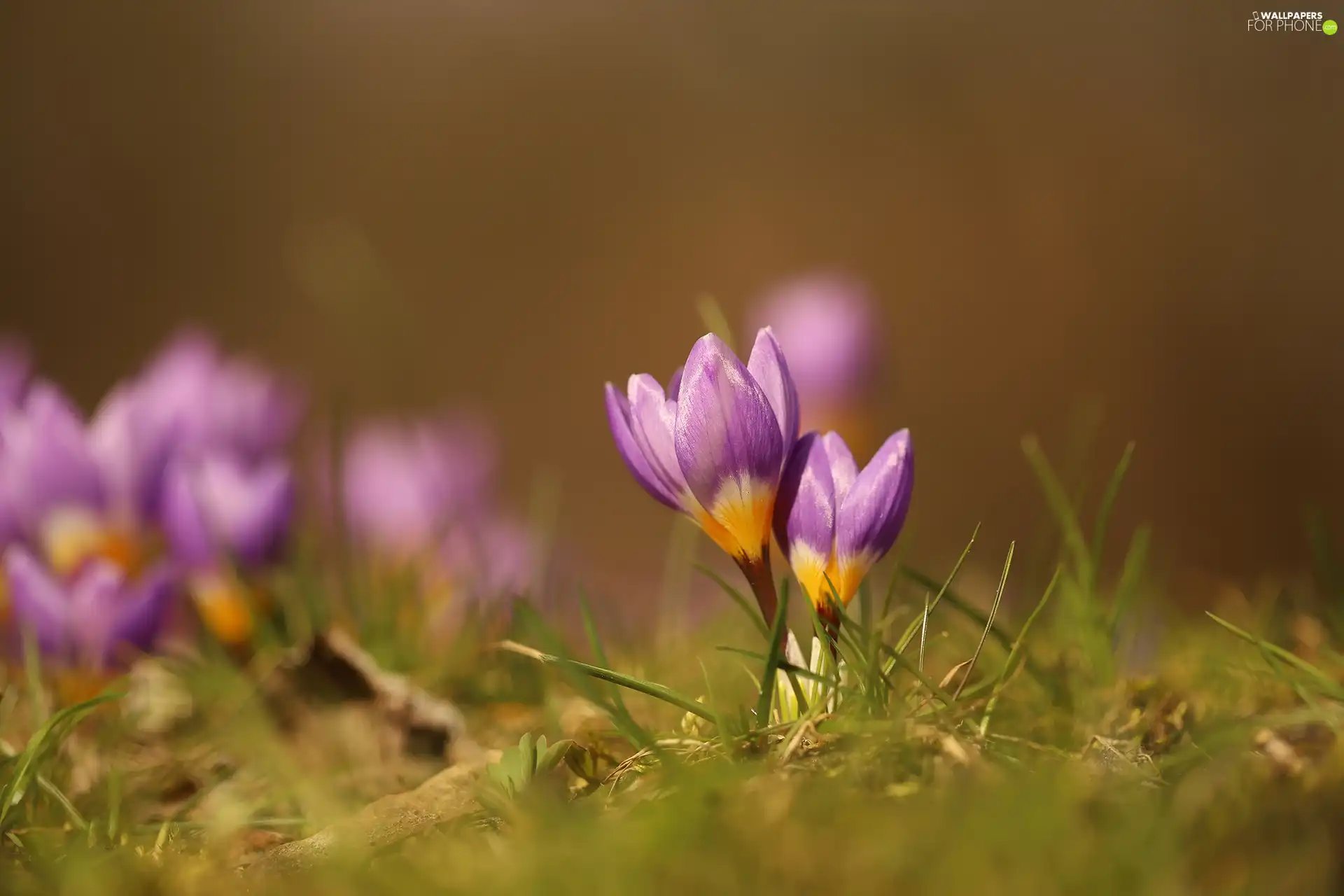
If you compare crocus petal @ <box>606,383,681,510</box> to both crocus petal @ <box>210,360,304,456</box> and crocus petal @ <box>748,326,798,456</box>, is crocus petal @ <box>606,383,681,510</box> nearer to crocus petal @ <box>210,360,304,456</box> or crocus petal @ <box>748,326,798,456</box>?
crocus petal @ <box>748,326,798,456</box>

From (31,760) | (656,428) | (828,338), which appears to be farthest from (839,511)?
(828,338)

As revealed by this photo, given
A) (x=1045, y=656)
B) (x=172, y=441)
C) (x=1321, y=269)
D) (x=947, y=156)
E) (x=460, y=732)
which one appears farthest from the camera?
(x=947, y=156)

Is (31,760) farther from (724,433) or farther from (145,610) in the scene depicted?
(724,433)

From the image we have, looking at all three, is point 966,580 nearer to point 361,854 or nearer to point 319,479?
point 319,479

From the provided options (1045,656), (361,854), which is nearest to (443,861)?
(361,854)

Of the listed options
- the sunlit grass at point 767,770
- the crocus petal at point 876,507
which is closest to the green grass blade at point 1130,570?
the sunlit grass at point 767,770
